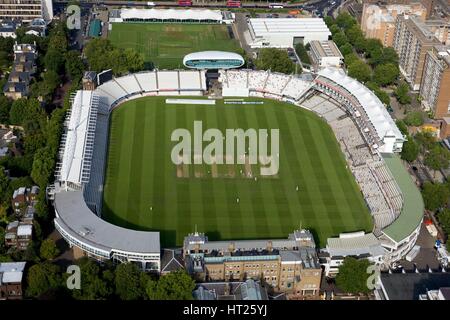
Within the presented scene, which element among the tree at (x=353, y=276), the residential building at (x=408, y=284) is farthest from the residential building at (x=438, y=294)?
the tree at (x=353, y=276)

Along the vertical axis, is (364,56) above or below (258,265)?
above

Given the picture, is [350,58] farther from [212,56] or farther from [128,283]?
[128,283]

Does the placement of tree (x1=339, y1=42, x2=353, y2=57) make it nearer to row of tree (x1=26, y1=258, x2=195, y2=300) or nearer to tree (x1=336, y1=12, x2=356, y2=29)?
tree (x1=336, y1=12, x2=356, y2=29)

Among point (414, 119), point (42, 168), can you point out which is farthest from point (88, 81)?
point (414, 119)

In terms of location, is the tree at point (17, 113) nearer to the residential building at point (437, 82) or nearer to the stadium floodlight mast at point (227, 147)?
the stadium floodlight mast at point (227, 147)

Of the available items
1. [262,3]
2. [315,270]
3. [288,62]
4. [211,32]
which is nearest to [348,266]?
[315,270]
